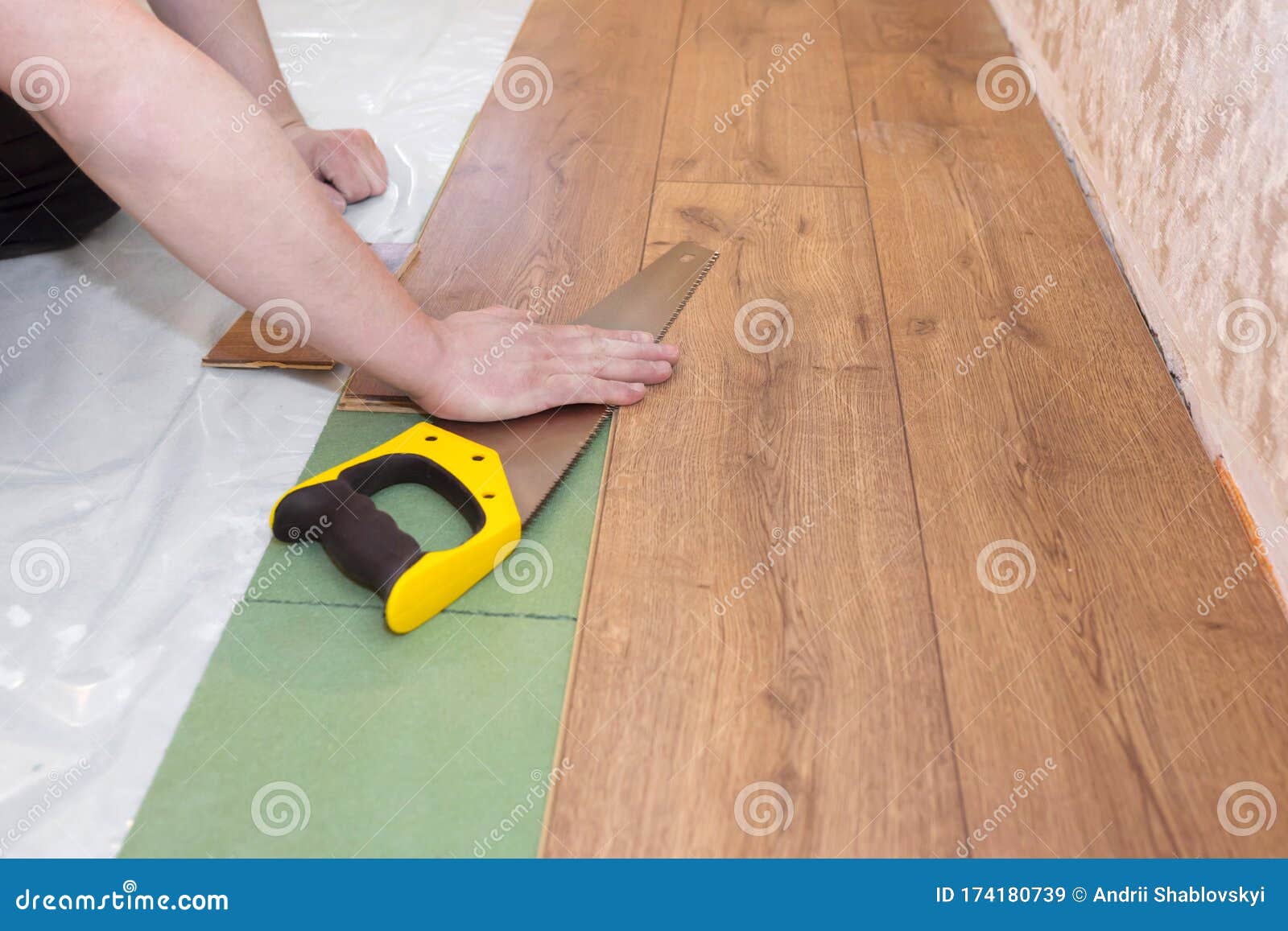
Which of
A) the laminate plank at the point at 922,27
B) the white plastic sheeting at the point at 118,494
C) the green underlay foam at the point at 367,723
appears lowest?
the laminate plank at the point at 922,27

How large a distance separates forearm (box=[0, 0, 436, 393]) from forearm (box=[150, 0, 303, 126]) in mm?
728

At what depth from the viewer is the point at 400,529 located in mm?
1218

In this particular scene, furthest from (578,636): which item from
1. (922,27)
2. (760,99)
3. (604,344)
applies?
(922,27)

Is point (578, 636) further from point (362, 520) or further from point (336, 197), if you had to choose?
point (336, 197)

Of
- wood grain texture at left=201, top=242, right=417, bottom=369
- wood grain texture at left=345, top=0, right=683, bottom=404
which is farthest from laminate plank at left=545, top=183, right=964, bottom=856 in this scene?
wood grain texture at left=201, top=242, right=417, bottom=369

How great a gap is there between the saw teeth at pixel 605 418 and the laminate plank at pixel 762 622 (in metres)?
0.02

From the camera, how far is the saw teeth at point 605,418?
1291 mm

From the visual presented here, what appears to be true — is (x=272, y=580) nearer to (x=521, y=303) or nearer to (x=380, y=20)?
(x=521, y=303)

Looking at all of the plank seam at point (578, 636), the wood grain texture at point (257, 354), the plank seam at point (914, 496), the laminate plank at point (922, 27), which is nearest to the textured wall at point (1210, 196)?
the plank seam at point (914, 496)

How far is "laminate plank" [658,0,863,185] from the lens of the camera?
2.02 metres

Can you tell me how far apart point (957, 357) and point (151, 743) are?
1.21 metres

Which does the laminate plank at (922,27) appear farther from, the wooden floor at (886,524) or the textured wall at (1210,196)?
the textured wall at (1210,196)

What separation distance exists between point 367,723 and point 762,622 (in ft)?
1.50

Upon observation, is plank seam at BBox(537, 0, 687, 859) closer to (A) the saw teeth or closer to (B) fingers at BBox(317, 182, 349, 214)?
(A) the saw teeth
